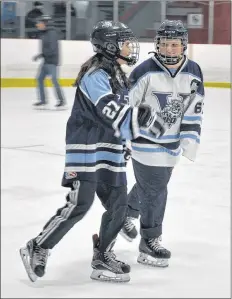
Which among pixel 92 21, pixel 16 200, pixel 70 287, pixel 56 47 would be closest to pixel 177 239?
pixel 70 287

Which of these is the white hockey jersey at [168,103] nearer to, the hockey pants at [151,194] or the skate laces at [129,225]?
the hockey pants at [151,194]

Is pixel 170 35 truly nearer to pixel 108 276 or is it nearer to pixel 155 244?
pixel 155 244

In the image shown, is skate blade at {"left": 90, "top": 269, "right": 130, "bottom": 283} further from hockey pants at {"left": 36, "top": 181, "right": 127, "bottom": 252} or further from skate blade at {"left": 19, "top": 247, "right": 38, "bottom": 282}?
skate blade at {"left": 19, "top": 247, "right": 38, "bottom": 282}

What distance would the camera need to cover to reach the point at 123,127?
2398 mm

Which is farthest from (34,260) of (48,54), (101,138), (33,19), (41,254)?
(33,19)

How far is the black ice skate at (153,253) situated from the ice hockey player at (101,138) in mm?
225

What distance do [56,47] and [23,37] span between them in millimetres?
2217

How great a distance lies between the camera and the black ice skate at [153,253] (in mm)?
2830

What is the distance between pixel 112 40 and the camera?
2.52m

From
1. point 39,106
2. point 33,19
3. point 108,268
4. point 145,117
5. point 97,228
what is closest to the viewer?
point 145,117

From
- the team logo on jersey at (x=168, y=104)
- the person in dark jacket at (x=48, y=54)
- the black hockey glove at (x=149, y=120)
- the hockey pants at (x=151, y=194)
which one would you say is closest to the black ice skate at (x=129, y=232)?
the hockey pants at (x=151, y=194)

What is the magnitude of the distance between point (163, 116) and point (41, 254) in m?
0.65

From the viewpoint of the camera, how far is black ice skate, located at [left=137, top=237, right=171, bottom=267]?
2.83 m

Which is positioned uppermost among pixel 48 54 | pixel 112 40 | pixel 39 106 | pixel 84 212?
pixel 112 40
